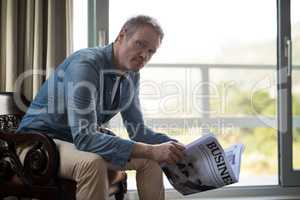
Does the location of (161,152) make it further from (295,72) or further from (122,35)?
(295,72)

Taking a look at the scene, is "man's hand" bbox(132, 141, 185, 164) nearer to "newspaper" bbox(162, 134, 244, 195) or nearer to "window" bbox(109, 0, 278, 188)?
"newspaper" bbox(162, 134, 244, 195)

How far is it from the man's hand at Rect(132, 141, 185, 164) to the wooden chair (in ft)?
0.90

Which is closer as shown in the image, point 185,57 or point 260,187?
point 260,187

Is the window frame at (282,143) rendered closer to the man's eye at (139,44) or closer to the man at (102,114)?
the man at (102,114)

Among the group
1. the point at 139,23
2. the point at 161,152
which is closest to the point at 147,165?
the point at 161,152

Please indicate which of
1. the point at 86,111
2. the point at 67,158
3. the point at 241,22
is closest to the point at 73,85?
the point at 86,111

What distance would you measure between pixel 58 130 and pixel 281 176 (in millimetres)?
1765

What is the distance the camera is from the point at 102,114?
1573mm

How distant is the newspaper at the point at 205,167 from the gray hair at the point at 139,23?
0.46m

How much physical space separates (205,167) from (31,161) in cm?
65

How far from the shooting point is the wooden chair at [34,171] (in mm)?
Answer: 1358

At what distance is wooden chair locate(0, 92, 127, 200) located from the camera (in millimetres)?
1358

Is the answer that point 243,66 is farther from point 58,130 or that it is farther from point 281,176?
point 58,130

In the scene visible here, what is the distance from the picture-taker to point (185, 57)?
3.74 metres
